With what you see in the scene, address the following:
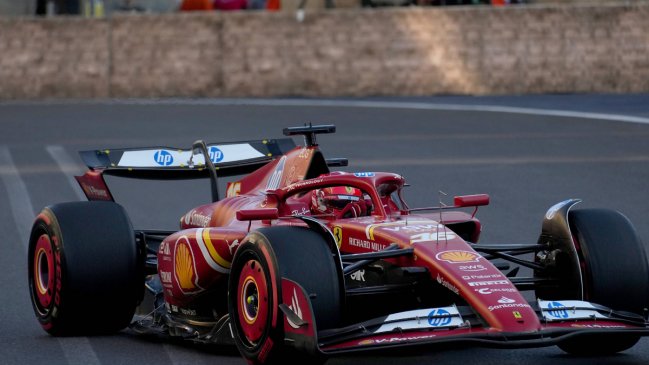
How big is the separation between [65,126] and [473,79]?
7.11 meters

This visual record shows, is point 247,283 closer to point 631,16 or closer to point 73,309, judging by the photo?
point 73,309

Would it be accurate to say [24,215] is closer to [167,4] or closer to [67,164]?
[67,164]

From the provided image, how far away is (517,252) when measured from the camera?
7562 mm

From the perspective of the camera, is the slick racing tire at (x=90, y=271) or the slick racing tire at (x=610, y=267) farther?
the slick racing tire at (x=90, y=271)

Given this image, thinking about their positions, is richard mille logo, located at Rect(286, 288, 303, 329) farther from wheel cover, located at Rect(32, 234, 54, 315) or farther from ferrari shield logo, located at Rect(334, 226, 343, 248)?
wheel cover, located at Rect(32, 234, 54, 315)

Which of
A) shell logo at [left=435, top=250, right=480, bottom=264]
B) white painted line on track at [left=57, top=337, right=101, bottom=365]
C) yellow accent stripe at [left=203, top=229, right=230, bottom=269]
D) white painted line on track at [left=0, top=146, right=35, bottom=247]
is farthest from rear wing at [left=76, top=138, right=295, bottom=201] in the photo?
white painted line on track at [left=0, top=146, right=35, bottom=247]

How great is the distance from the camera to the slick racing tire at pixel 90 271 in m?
8.02

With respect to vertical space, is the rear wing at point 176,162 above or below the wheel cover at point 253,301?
above

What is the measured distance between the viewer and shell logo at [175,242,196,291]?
25.2 feet

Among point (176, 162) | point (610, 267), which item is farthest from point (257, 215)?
point (176, 162)

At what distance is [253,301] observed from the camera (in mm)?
6859

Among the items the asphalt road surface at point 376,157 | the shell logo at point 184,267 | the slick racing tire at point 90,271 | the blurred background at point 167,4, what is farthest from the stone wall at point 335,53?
the shell logo at point 184,267

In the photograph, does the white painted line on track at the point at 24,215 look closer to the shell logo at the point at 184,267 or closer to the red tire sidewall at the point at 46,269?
the red tire sidewall at the point at 46,269

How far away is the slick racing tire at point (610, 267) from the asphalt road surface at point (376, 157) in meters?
0.13
